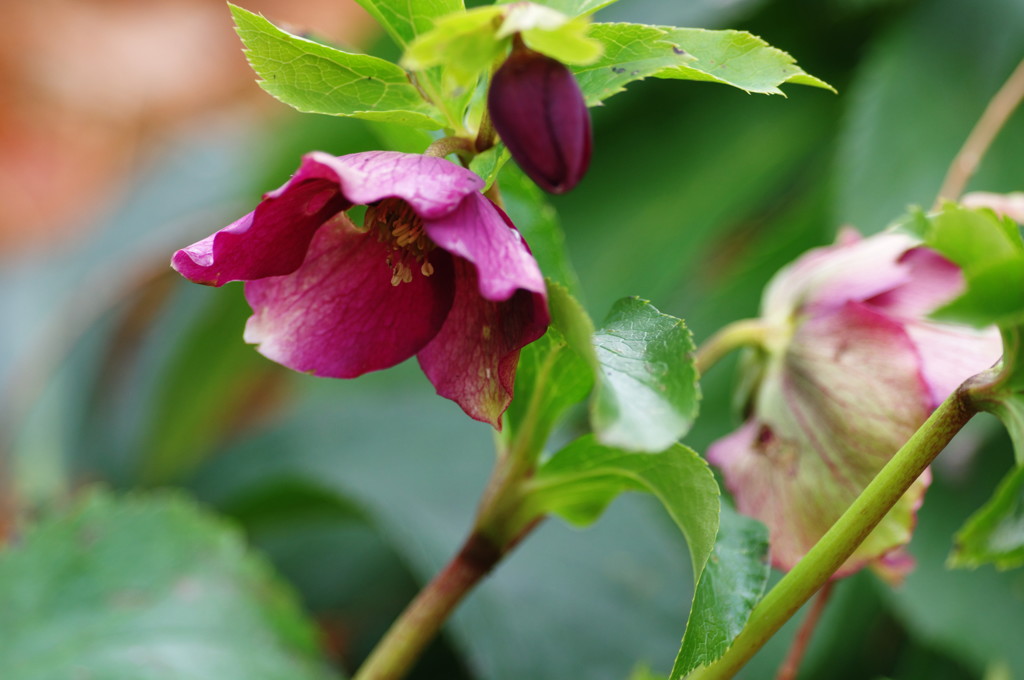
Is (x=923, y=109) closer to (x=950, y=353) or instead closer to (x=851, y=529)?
(x=950, y=353)

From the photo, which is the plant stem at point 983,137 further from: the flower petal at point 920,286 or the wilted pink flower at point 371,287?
the wilted pink flower at point 371,287

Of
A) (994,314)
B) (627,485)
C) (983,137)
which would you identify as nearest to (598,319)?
(983,137)

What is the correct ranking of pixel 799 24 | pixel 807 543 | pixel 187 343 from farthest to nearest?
pixel 187 343 → pixel 799 24 → pixel 807 543

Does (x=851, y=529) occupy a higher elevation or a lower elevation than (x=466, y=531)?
higher

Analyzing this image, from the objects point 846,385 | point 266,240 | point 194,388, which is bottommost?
point 194,388

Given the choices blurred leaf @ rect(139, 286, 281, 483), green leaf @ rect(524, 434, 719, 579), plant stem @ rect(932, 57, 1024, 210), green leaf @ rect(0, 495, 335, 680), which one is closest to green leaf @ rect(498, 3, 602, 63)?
green leaf @ rect(524, 434, 719, 579)

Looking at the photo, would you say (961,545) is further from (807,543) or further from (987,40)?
(987,40)

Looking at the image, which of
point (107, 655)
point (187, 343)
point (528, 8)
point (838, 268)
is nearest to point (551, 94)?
point (528, 8)
